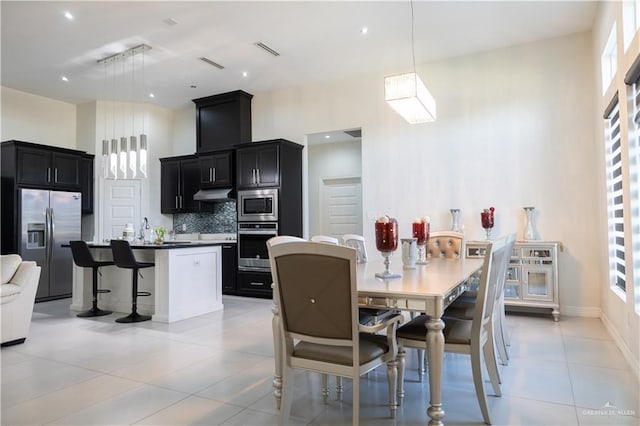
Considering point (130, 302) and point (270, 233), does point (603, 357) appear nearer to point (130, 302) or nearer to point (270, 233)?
point (270, 233)

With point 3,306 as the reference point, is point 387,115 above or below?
above

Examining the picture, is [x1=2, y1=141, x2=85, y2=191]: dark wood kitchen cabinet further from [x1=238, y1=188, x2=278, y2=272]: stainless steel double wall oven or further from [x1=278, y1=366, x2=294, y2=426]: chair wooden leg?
[x1=278, y1=366, x2=294, y2=426]: chair wooden leg

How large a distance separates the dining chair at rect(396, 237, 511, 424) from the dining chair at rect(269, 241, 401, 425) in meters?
0.23

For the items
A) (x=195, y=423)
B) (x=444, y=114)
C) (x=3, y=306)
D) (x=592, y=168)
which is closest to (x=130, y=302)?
Answer: (x=3, y=306)

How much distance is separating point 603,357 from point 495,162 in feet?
8.56

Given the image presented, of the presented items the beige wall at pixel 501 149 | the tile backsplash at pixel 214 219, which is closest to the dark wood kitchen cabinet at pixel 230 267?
the tile backsplash at pixel 214 219

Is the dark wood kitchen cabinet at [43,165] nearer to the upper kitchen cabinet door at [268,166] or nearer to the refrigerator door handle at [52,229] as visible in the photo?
the refrigerator door handle at [52,229]

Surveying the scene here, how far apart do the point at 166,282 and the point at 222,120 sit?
3288mm

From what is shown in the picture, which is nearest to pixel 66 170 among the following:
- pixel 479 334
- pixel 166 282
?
pixel 166 282

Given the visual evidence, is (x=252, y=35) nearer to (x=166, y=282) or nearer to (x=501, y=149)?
(x=166, y=282)

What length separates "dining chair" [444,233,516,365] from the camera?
8.61 feet

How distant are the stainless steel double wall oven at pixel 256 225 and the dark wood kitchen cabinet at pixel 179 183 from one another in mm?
1194

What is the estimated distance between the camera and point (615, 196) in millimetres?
3688

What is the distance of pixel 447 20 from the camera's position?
4336 mm
